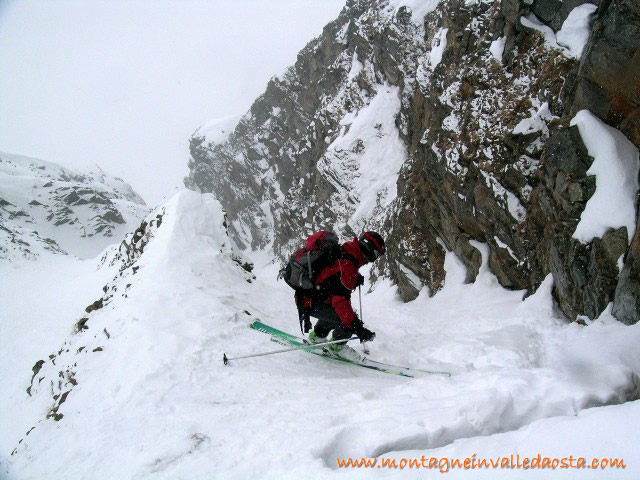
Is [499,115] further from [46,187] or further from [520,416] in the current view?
[46,187]

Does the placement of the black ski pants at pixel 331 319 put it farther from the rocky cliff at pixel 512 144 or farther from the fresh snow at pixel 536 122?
the fresh snow at pixel 536 122

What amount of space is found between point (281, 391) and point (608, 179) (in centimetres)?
711

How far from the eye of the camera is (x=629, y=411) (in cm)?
243

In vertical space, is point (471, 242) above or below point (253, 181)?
below

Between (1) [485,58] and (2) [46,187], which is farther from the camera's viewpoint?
(2) [46,187]

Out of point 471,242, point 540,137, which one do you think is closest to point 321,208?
point 471,242

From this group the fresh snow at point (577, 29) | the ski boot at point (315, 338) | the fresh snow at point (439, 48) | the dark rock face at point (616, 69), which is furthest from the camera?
the fresh snow at point (439, 48)

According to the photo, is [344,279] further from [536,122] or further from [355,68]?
[355,68]

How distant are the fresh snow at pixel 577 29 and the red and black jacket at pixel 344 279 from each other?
8.75m

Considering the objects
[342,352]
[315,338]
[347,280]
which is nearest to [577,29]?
[347,280]

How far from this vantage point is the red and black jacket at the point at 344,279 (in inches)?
235

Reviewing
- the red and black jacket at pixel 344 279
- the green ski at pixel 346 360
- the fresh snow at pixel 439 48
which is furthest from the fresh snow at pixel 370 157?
the red and black jacket at pixel 344 279

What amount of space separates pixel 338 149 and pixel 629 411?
120ft

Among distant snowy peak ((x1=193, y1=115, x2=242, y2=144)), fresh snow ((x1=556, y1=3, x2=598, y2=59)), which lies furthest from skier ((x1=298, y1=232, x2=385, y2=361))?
distant snowy peak ((x1=193, y1=115, x2=242, y2=144))
